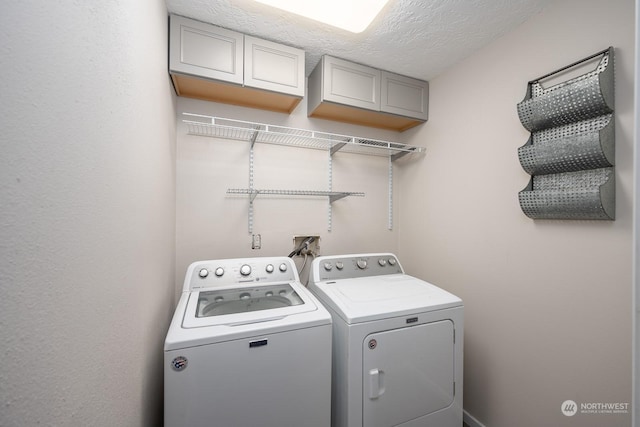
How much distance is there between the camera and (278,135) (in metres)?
1.95

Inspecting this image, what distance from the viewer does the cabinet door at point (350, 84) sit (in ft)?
5.98

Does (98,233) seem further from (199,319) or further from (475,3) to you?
(475,3)

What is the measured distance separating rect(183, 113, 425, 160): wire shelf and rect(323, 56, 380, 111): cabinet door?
0.89ft

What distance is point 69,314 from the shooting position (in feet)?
1.61

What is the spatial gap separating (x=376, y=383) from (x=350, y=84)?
6.53 ft

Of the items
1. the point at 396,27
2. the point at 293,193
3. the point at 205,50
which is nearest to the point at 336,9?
the point at 396,27

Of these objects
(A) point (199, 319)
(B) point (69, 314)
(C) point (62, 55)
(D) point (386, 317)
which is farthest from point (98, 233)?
(D) point (386, 317)

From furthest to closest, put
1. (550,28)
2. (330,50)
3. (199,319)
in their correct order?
(330,50)
(550,28)
(199,319)

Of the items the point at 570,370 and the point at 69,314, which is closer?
the point at 69,314

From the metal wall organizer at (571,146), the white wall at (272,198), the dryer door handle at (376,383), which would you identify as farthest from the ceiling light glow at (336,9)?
the dryer door handle at (376,383)

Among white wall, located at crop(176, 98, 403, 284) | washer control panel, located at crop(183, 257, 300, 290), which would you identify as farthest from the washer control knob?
white wall, located at crop(176, 98, 403, 284)

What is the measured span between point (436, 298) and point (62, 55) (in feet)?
5.64

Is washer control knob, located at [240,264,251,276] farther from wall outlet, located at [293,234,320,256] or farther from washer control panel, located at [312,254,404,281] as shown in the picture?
wall outlet, located at [293,234,320,256]

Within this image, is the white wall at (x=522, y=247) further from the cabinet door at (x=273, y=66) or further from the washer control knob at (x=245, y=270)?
the washer control knob at (x=245, y=270)
